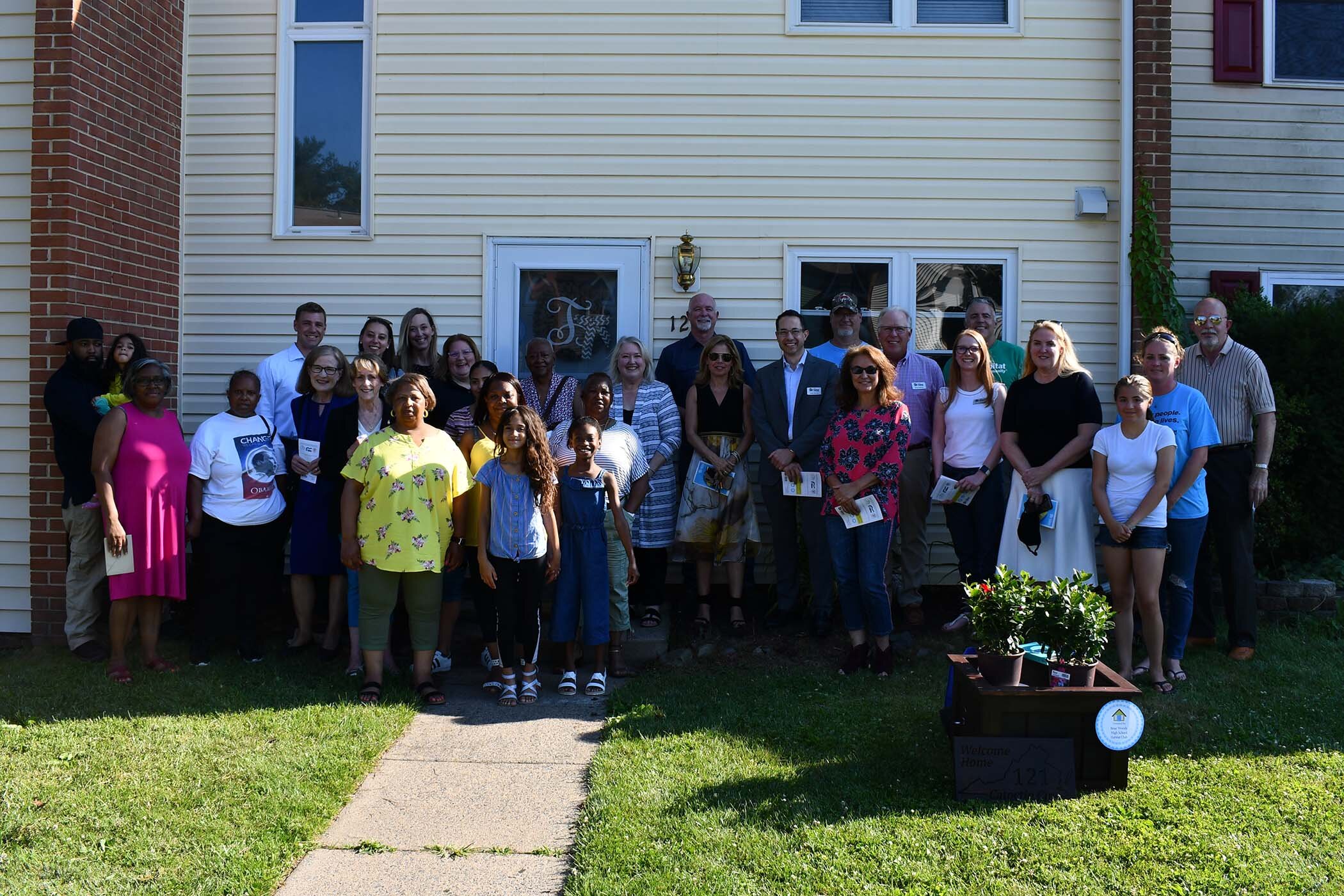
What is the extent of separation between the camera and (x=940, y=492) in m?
6.31

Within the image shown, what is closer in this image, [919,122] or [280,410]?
[280,410]

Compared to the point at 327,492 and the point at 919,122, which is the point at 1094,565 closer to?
the point at 919,122

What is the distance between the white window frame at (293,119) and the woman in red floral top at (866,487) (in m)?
3.56

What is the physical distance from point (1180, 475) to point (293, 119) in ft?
19.8

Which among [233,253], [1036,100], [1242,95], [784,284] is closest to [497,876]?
[784,284]

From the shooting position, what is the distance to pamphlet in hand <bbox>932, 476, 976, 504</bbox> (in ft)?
20.7

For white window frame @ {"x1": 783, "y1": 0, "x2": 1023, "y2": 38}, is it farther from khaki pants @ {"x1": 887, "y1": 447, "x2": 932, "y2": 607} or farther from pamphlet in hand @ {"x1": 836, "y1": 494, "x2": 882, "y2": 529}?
pamphlet in hand @ {"x1": 836, "y1": 494, "x2": 882, "y2": 529}

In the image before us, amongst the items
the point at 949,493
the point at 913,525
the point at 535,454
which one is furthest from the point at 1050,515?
the point at 535,454

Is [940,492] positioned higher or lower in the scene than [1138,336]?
lower

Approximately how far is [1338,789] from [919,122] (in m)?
4.72

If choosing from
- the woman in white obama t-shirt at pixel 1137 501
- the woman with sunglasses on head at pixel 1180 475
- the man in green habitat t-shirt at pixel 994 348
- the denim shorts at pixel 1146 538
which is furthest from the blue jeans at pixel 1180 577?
the man in green habitat t-shirt at pixel 994 348

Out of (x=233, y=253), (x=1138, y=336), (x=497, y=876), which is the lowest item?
(x=497, y=876)

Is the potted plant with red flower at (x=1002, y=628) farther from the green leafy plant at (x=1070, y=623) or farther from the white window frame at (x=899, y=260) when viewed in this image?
the white window frame at (x=899, y=260)

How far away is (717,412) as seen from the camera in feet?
22.0
